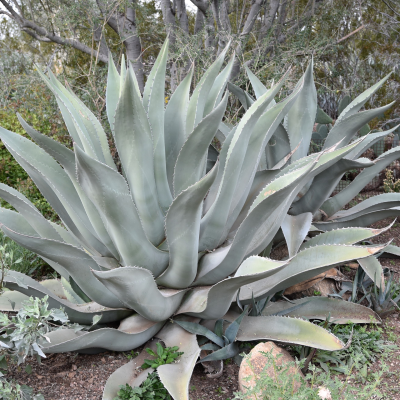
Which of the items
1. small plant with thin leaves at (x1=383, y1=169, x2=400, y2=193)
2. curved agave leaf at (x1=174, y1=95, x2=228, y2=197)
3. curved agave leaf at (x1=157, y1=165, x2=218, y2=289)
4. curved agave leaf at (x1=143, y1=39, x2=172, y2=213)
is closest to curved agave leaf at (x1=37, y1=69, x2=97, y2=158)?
curved agave leaf at (x1=143, y1=39, x2=172, y2=213)

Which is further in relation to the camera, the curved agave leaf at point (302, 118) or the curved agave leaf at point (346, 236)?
the curved agave leaf at point (302, 118)

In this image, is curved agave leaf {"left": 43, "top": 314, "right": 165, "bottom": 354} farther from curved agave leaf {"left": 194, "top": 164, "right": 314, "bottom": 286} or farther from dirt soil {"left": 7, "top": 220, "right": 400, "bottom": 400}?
curved agave leaf {"left": 194, "top": 164, "right": 314, "bottom": 286}

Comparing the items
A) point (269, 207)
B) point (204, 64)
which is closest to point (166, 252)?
point (269, 207)

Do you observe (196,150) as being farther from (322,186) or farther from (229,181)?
(322,186)

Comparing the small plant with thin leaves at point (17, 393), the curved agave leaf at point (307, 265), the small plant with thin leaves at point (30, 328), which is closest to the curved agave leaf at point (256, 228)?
the curved agave leaf at point (307, 265)

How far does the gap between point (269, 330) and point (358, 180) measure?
4.52ft

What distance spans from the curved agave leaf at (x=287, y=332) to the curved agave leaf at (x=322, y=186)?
3.04 feet

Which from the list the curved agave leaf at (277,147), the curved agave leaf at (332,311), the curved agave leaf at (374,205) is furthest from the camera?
the curved agave leaf at (374,205)

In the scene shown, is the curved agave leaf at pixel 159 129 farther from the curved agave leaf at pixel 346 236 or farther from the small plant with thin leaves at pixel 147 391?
the curved agave leaf at pixel 346 236

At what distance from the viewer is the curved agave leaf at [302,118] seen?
95.7 inches

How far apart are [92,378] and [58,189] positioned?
859 mm

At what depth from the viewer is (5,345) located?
4.82ft

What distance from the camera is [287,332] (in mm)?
1724

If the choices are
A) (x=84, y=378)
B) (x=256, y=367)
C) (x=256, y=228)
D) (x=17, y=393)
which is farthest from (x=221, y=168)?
(x=17, y=393)
